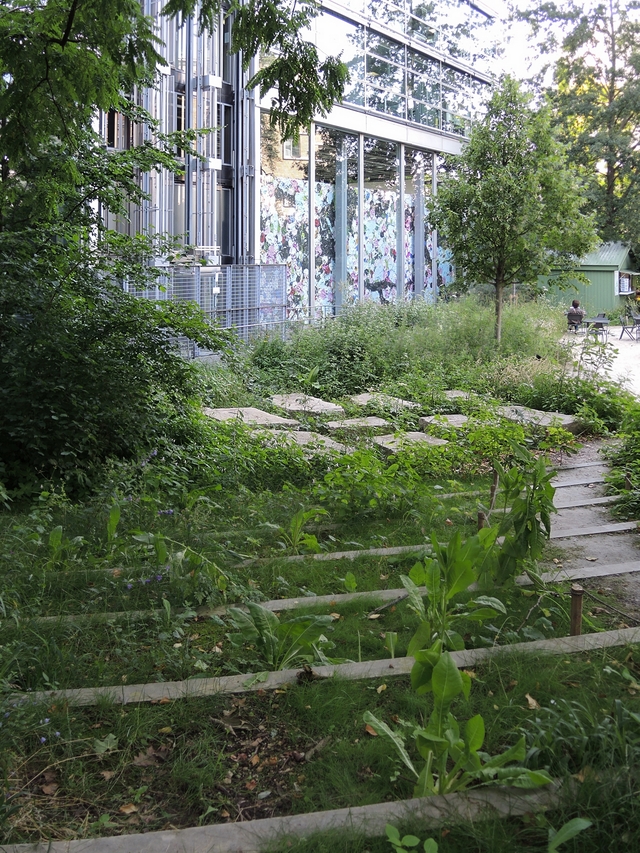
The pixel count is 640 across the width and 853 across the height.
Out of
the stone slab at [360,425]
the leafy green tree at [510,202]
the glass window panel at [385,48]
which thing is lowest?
the stone slab at [360,425]

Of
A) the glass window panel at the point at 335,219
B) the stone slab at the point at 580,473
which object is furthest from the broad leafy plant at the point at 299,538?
the glass window panel at the point at 335,219

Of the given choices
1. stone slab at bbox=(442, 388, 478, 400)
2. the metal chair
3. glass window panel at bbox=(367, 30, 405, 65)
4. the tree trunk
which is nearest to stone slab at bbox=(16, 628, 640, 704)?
stone slab at bbox=(442, 388, 478, 400)

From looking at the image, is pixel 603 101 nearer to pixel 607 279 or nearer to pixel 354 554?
pixel 607 279

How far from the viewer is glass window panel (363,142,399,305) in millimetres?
23688

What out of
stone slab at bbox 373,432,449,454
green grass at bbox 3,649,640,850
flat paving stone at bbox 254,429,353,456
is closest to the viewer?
green grass at bbox 3,649,640,850

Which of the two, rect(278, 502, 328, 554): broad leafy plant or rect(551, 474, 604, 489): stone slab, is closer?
rect(278, 502, 328, 554): broad leafy plant

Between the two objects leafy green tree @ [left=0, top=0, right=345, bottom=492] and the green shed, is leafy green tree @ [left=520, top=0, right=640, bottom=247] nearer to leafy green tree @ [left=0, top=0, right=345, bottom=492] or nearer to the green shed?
the green shed

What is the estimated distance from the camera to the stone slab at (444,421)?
9.50m

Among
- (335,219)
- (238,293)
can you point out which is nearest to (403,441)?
(238,293)

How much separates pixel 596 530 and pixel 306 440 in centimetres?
358

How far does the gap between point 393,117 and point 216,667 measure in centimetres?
2267

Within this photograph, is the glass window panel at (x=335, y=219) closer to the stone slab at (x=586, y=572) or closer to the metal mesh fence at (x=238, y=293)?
the metal mesh fence at (x=238, y=293)

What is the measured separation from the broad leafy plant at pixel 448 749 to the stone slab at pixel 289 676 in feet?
2.50

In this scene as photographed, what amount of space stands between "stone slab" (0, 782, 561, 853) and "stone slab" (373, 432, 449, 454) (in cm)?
556
